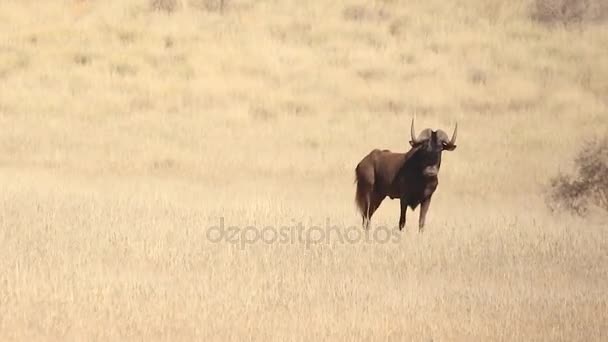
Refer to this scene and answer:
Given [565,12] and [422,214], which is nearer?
[422,214]

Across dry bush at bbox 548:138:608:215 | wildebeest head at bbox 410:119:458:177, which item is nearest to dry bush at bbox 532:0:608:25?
dry bush at bbox 548:138:608:215

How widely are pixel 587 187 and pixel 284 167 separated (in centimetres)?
563

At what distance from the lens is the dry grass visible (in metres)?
7.83

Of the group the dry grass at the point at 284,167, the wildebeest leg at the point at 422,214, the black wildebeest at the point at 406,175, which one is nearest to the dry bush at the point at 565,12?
the dry grass at the point at 284,167

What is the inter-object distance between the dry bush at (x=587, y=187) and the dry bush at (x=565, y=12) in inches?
628

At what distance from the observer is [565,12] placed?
105 feet

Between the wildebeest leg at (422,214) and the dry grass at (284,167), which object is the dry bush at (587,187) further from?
the wildebeest leg at (422,214)

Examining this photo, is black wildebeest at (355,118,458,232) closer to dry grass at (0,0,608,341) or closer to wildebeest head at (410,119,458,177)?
wildebeest head at (410,119,458,177)

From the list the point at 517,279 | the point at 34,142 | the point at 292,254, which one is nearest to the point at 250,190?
the point at 34,142

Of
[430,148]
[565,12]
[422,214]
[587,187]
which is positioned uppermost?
[565,12]

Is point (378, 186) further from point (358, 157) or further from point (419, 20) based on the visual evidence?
point (419, 20)

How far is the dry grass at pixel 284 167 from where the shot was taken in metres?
7.83

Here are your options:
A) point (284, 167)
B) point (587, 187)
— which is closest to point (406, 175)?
point (587, 187)

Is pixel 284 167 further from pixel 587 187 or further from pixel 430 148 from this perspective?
pixel 430 148
